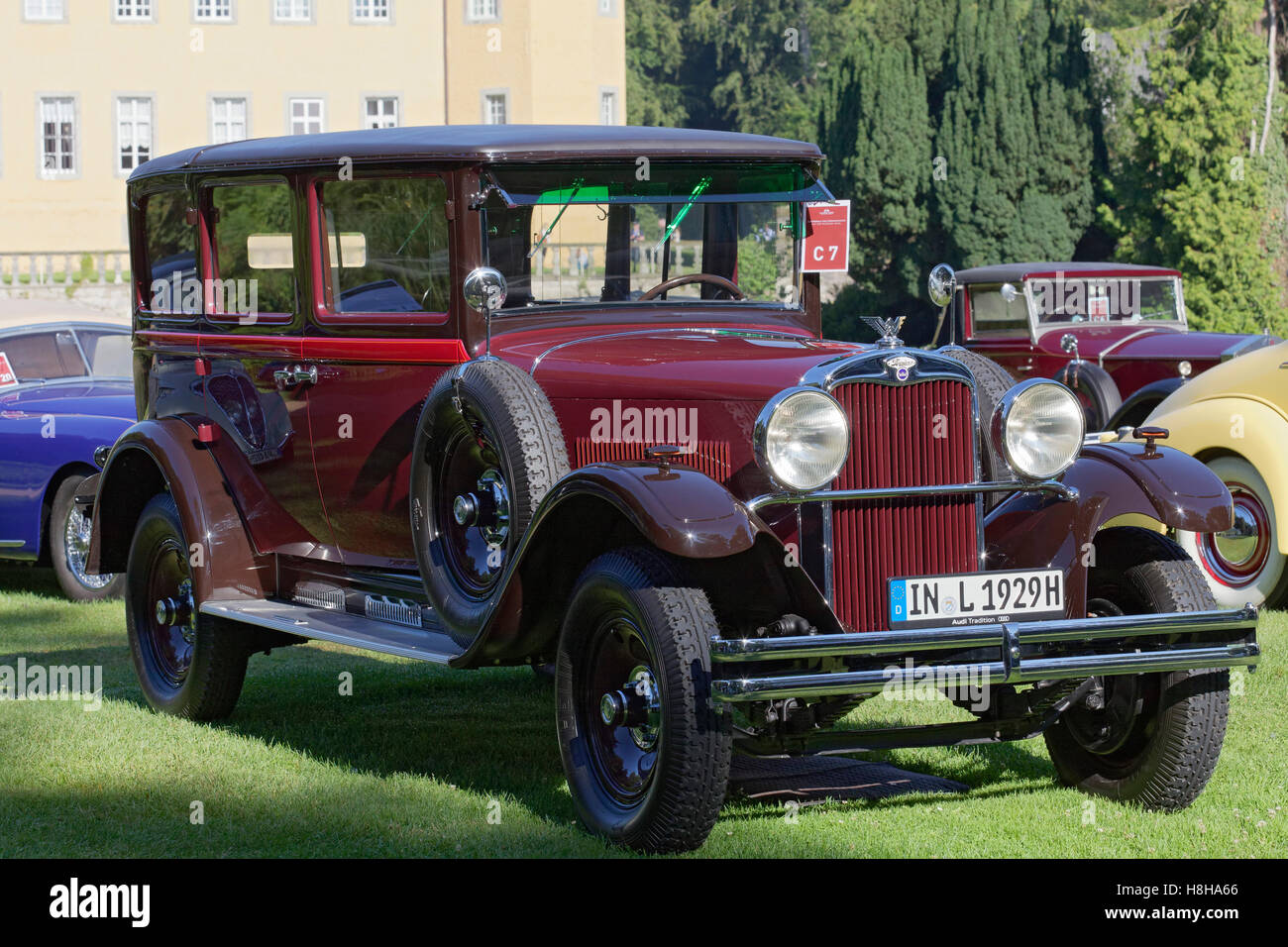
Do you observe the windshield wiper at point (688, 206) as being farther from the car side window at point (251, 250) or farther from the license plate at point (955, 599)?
the license plate at point (955, 599)

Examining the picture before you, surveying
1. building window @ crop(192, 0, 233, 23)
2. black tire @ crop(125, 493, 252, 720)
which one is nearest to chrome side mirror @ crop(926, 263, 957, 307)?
black tire @ crop(125, 493, 252, 720)

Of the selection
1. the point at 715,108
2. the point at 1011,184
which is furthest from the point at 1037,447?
the point at 715,108

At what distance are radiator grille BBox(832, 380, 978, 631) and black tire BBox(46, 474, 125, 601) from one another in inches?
250

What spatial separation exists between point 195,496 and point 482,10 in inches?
1352

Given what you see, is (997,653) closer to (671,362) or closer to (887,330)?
(887,330)

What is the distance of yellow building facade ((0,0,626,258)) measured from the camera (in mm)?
38406

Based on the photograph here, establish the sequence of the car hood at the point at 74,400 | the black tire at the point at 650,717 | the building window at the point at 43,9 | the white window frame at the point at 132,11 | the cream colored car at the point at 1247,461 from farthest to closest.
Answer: the white window frame at the point at 132,11
the building window at the point at 43,9
the car hood at the point at 74,400
the cream colored car at the point at 1247,461
the black tire at the point at 650,717

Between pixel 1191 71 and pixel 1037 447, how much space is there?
29.2 m

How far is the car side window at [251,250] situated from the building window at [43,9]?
3464cm

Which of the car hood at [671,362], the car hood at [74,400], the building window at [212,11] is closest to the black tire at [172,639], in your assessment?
the car hood at [671,362]

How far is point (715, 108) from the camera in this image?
63.5 m

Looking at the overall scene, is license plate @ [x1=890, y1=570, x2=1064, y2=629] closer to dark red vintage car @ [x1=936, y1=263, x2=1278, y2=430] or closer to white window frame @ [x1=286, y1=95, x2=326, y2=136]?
dark red vintage car @ [x1=936, y1=263, x2=1278, y2=430]

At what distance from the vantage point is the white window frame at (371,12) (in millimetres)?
38969

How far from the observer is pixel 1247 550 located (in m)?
8.73
